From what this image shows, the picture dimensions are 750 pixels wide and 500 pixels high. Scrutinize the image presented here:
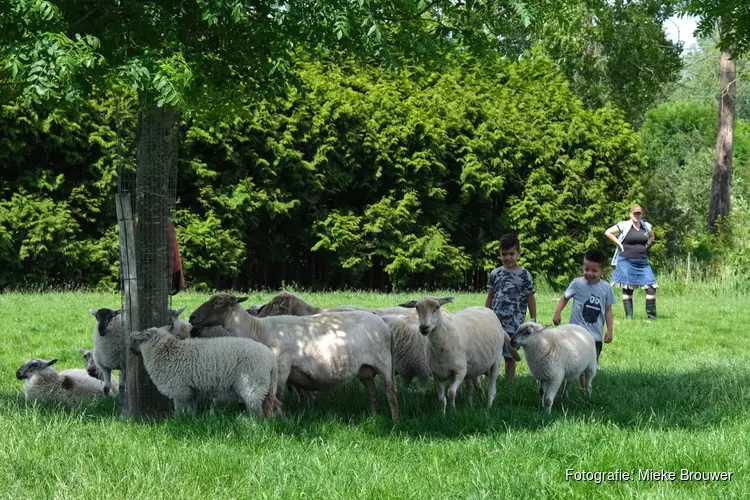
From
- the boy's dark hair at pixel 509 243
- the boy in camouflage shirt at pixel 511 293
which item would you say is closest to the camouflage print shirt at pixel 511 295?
the boy in camouflage shirt at pixel 511 293

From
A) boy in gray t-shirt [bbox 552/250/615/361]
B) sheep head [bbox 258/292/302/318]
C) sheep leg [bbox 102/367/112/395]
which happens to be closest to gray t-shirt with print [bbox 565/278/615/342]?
boy in gray t-shirt [bbox 552/250/615/361]

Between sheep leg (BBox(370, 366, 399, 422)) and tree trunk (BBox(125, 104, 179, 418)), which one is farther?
sheep leg (BBox(370, 366, 399, 422))

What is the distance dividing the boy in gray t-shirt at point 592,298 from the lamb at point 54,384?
4811 millimetres

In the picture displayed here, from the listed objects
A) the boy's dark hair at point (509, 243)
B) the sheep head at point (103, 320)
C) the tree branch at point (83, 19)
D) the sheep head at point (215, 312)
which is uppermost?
the tree branch at point (83, 19)

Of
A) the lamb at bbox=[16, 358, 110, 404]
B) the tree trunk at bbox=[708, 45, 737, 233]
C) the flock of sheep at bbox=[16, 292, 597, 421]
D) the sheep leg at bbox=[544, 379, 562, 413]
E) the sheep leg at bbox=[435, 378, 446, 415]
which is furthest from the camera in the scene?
the tree trunk at bbox=[708, 45, 737, 233]

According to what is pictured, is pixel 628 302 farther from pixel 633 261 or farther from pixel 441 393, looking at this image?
pixel 441 393

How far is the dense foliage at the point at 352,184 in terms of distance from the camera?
16641 mm

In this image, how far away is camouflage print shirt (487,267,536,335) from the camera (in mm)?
9492

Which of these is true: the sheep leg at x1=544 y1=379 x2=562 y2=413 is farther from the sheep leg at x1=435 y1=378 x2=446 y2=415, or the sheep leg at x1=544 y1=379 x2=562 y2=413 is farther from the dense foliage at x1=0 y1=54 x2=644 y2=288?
the dense foliage at x1=0 y1=54 x2=644 y2=288

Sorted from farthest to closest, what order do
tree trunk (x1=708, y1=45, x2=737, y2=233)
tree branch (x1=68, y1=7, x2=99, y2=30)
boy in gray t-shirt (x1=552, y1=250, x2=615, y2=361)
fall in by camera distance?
1. tree trunk (x1=708, y1=45, x2=737, y2=233)
2. boy in gray t-shirt (x1=552, y1=250, x2=615, y2=361)
3. tree branch (x1=68, y1=7, x2=99, y2=30)

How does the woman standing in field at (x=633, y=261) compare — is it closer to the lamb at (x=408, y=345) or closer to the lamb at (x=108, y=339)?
the lamb at (x=408, y=345)

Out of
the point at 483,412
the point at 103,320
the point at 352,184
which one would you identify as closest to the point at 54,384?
the point at 103,320

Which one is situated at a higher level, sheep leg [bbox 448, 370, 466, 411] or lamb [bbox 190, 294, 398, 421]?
lamb [bbox 190, 294, 398, 421]

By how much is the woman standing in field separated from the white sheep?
10.1m
